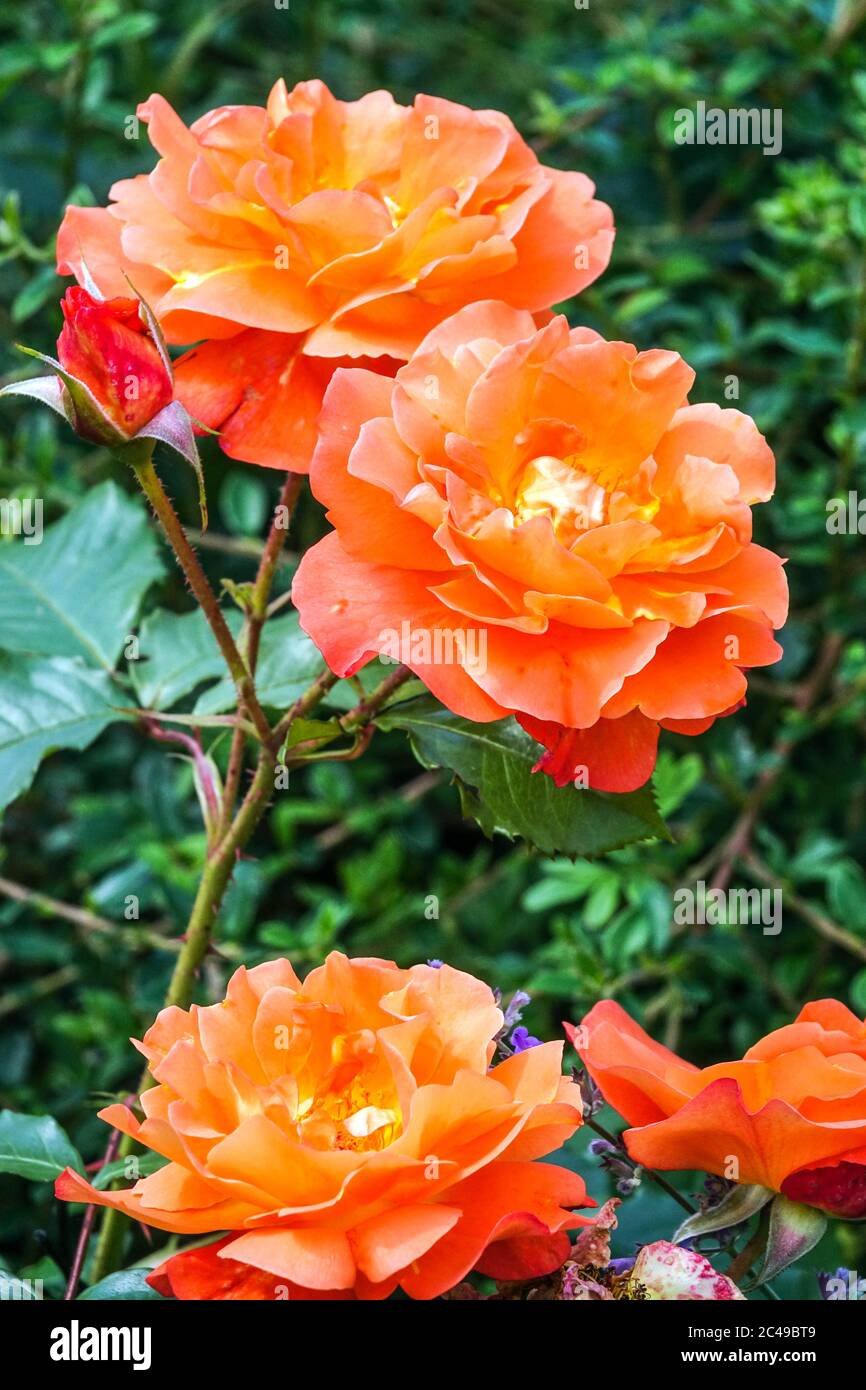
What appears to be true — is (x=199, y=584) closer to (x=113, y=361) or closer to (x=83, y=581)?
(x=113, y=361)

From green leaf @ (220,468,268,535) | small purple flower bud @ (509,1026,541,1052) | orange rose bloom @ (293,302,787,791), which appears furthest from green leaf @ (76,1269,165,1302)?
green leaf @ (220,468,268,535)

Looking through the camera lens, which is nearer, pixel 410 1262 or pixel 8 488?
pixel 410 1262

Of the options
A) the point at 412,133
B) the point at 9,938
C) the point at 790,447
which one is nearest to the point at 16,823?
the point at 9,938

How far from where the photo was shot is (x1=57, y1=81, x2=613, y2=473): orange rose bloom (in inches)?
26.5

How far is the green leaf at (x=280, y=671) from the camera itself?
0.85 metres

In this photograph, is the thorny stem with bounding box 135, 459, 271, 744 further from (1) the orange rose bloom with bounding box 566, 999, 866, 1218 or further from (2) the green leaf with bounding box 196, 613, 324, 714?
(1) the orange rose bloom with bounding box 566, 999, 866, 1218

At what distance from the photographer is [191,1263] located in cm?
56

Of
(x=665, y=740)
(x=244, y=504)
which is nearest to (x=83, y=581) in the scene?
(x=244, y=504)

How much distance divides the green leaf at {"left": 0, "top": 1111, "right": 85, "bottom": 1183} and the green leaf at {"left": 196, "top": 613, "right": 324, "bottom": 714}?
252mm

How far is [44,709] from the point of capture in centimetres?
95

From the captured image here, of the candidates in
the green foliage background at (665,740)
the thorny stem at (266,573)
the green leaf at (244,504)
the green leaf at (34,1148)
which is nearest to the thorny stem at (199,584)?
the thorny stem at (266,573)

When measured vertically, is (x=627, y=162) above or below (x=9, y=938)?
above

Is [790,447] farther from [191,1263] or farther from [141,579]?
[191,1263]
